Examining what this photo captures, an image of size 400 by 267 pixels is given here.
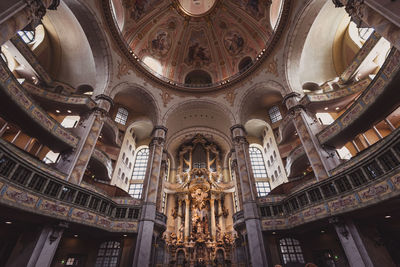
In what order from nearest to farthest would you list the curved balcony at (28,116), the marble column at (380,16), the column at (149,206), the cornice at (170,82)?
the marble column at (380,16) < the curved balcony at (28,116) < the column at (149,206) < the cornice at (170,82)

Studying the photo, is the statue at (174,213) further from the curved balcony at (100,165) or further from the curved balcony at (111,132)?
the curved balcony at (111,132)

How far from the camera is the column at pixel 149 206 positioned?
41.1 ft

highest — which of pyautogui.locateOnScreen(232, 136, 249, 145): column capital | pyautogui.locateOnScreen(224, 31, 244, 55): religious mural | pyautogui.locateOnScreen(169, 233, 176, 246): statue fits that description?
pyautogui.locateOnScreen(224, 31, 244, 55): religious mural

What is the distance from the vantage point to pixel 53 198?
390 inches

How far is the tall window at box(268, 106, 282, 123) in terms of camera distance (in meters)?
21.8

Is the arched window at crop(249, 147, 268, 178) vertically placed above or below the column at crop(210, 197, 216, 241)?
above

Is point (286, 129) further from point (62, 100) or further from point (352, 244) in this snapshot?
point (62, 100)

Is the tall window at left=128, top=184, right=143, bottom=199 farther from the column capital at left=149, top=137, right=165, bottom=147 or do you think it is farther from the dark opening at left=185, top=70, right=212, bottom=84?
the dark opening at left=185, top=70, right=212, bottom=84

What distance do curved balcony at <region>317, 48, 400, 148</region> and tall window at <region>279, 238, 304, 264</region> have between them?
25.8ft

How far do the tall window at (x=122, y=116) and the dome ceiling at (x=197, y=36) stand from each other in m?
6.10

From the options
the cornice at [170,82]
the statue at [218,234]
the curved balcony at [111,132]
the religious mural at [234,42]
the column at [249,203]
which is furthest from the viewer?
the religious mural at [234,42]

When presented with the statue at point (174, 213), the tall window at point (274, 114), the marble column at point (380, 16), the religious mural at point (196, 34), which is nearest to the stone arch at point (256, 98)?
the tall window at point (274, 114)

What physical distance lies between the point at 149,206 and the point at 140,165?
10.2m

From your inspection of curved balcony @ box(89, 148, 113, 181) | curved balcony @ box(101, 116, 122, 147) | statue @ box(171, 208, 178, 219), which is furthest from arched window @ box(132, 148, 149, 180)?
statue @ box(171, 208, 178, 219)
